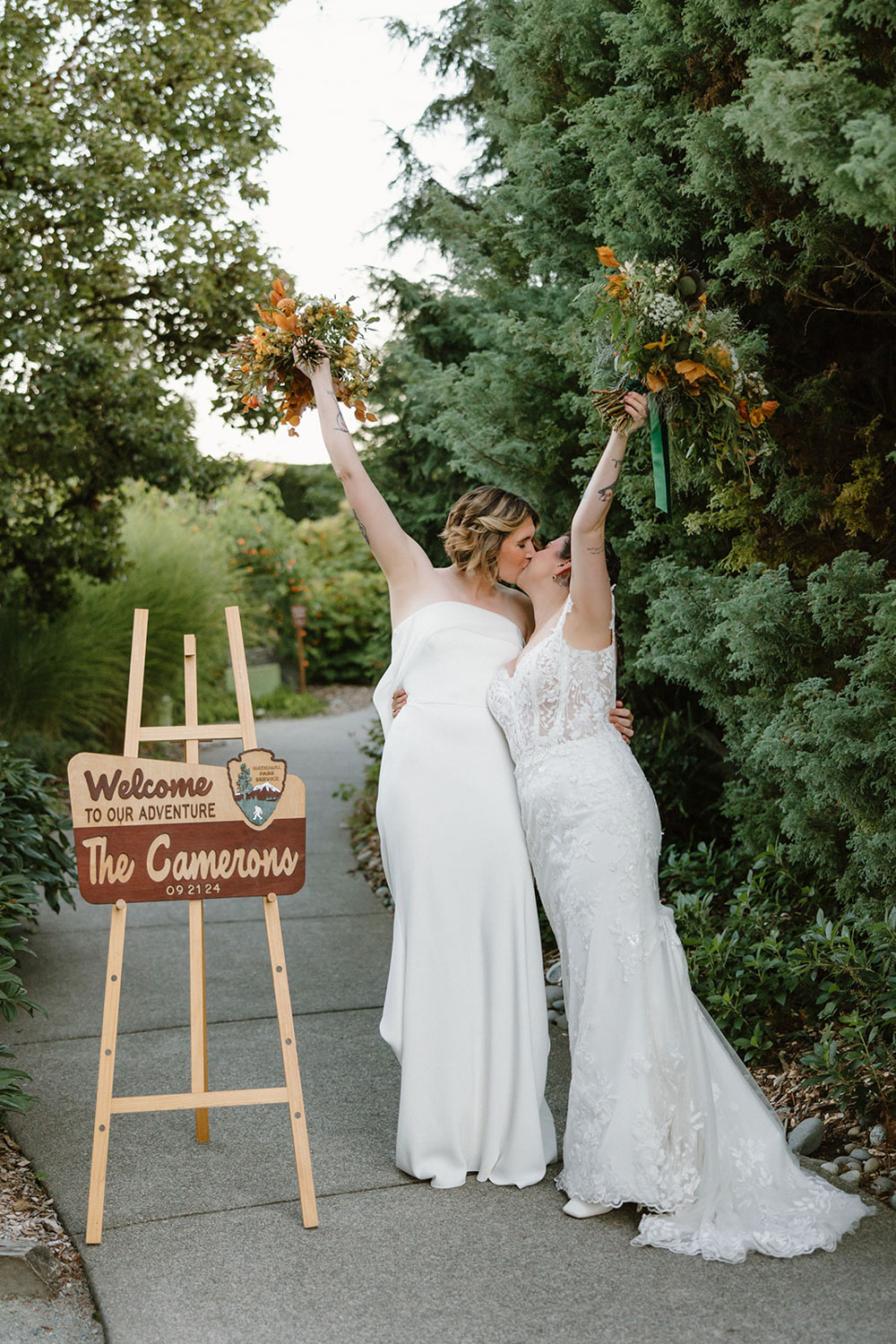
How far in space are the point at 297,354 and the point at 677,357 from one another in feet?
4.41

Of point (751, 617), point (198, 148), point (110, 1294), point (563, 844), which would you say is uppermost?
point (198, 148)

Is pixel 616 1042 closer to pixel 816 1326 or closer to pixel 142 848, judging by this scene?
pixel 816 1326

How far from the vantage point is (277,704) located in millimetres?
16656

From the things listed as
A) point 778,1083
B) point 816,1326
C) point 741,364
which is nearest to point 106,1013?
point 816,1326

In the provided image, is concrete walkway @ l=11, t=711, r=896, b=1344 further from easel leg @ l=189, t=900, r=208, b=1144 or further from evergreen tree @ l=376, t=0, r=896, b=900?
evergreen tree @ l=376, t=0, r=896, b=900

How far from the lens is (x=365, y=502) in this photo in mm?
3844

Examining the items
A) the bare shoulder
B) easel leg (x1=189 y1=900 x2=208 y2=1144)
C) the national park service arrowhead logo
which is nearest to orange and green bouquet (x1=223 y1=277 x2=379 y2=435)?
the bare shoulder

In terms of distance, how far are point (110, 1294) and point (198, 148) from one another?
299 inches

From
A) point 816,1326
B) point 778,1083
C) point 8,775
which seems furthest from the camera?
point 8,775

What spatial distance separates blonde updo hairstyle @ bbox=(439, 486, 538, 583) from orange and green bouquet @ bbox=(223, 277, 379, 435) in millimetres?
584

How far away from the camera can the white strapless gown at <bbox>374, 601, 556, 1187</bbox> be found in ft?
11.7

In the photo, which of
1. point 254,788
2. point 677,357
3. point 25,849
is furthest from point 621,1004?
point 25,849

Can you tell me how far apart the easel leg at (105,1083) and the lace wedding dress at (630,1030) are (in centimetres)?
128

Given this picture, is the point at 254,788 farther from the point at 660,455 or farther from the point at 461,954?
the point at 660,455
